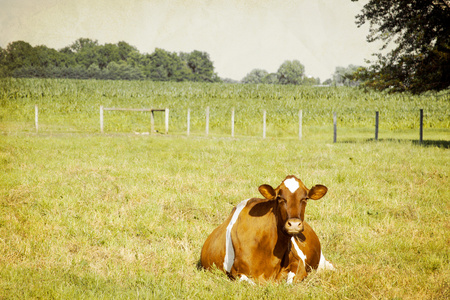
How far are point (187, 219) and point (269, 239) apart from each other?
3.01 metres

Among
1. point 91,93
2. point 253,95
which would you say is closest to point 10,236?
point 91,93

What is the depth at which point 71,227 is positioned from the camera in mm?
5906

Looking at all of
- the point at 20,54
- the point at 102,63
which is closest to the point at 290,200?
the point at 20,54

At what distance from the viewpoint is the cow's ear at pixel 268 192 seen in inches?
145

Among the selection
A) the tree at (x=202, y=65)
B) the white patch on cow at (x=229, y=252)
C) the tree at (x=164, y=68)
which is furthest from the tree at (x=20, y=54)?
the white patch on cow at (x=229, y=252)

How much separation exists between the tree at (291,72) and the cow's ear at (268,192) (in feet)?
519

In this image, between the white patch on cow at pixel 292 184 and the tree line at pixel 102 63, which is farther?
the tree line at pixel 102 63

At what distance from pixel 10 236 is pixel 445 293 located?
531 cm

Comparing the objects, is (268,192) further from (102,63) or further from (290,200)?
(102,63)

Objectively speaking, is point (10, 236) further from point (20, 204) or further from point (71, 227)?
point (20, 204)

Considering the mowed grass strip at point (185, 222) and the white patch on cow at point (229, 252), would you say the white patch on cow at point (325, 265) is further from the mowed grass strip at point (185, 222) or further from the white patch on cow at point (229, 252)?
the white patch on cow at point (229, 252)

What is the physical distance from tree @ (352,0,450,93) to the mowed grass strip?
5530 millimetres

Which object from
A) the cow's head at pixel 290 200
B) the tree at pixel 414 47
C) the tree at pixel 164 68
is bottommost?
the cow's head at pixel 290 200

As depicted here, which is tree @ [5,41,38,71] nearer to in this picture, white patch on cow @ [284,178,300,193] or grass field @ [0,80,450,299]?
grass field @ [0,80,450,299]
